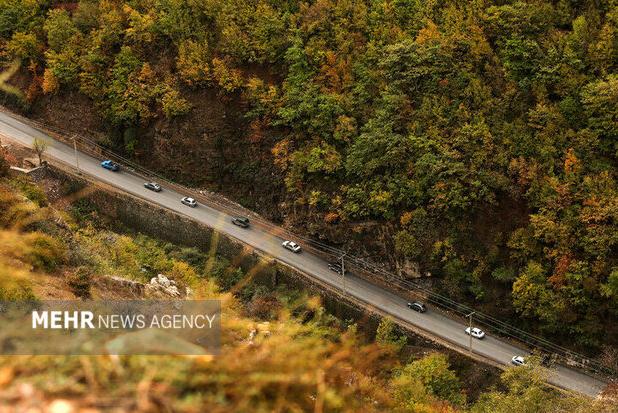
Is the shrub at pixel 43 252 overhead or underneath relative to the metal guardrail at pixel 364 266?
overhead

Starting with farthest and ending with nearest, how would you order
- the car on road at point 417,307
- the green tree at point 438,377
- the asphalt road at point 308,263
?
1. the car on road at point 417,307
2. the asphalt road at point 308,263
3. the green tree at point 438,377

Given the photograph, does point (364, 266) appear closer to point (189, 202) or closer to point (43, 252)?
point (189, 202)

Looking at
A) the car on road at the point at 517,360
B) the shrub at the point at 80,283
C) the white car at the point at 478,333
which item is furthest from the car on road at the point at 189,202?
the shrub at the point at 80,283

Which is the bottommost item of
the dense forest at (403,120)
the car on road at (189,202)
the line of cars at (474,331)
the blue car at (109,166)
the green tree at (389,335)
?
the green tree at (389,335)

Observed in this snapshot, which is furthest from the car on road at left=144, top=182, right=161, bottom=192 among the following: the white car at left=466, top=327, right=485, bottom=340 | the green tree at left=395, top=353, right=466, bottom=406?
the white car at left=466, top=327, right=485, bottom=340

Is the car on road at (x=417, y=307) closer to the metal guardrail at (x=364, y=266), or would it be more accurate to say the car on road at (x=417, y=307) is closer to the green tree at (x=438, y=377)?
the metal guardrail at (x=364, y=266)

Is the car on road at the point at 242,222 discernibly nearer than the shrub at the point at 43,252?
No

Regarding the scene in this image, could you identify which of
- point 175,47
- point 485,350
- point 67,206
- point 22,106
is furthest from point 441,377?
point 22,106

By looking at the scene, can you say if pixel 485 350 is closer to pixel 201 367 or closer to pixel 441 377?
pixel 441 377
